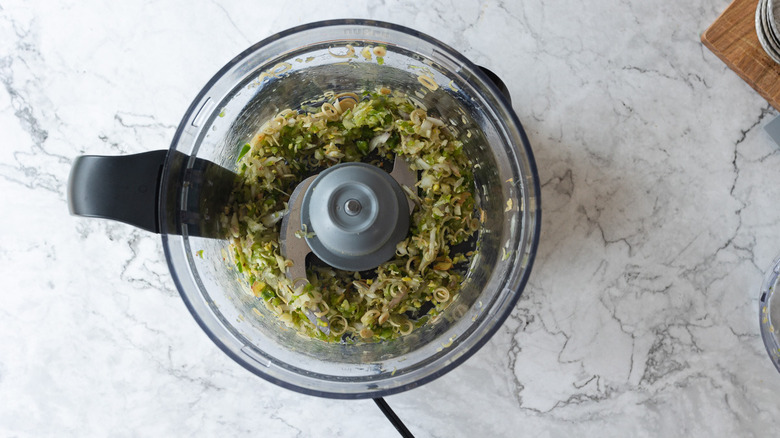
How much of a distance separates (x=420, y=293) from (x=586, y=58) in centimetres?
48

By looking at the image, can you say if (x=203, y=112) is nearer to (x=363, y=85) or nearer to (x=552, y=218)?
(x=363, y=85)

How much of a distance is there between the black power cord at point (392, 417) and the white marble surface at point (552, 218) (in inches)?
2.6

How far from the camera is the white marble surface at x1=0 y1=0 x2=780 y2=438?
92cm

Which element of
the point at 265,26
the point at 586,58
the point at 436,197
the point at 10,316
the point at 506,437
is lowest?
the point at 506,437

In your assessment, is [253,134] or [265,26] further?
[265,26]

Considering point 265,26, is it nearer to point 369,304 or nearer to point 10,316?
point 369,304

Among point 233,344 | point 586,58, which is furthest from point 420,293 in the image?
point 586,58

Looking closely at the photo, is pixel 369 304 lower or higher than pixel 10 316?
lower

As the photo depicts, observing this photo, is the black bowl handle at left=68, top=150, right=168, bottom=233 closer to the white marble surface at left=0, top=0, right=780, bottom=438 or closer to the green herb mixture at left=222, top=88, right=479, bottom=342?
the green herb mixture at left=222, top=88, right=479, bottom=342

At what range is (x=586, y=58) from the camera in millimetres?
918

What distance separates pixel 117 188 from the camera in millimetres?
597

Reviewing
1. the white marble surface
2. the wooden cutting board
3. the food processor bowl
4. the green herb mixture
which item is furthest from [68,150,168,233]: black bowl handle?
the wooden cutting board

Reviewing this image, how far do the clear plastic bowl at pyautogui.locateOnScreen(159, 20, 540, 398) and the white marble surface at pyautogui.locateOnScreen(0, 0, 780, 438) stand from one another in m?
0.20

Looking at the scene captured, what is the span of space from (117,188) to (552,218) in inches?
24.9
